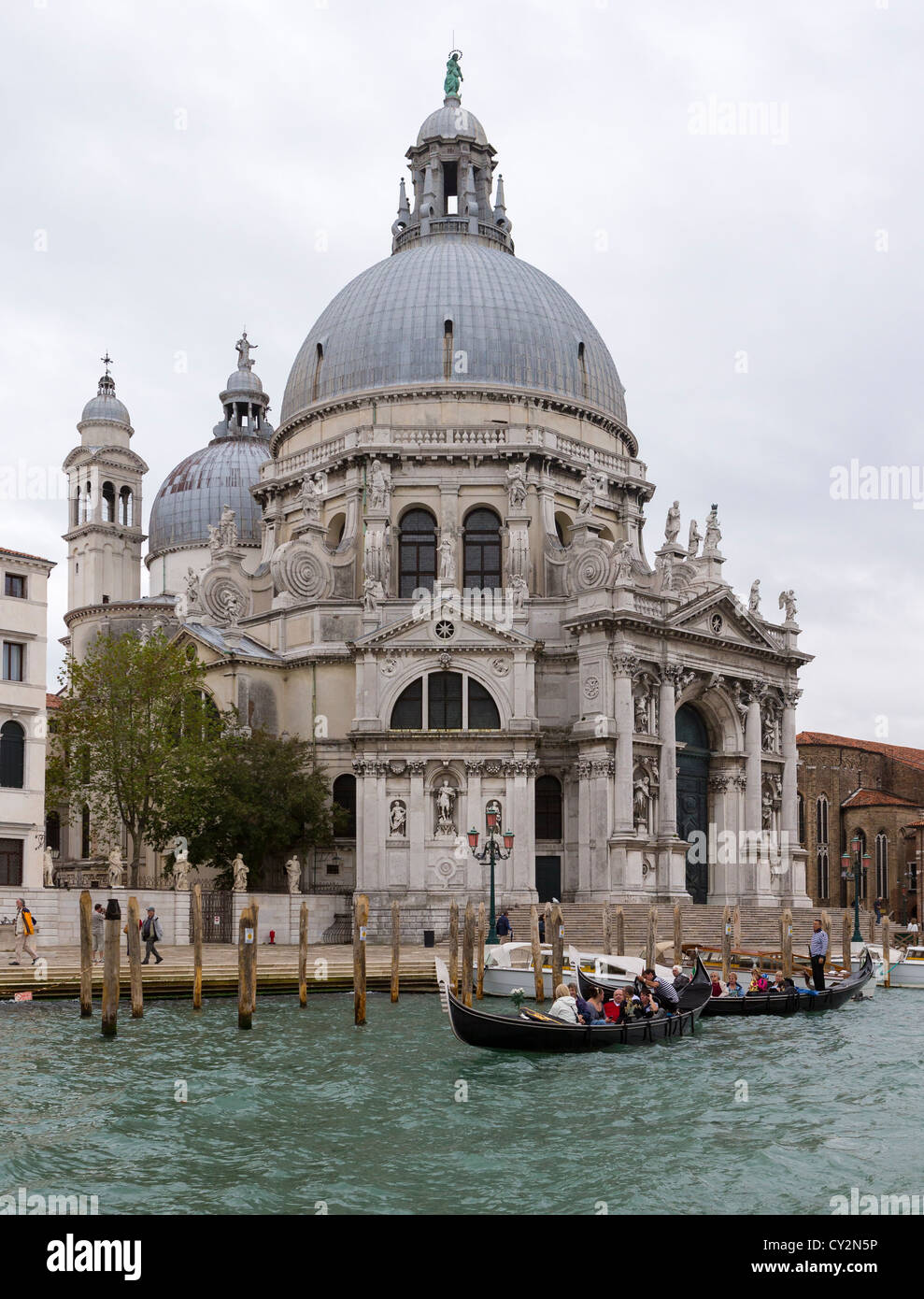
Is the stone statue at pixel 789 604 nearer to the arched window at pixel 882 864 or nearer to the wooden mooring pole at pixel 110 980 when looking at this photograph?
the arched window at pixel 882 864

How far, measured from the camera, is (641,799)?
4225 cm

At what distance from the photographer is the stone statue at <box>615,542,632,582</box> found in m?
42.4

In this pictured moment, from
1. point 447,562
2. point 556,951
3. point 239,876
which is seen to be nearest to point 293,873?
point 239,876

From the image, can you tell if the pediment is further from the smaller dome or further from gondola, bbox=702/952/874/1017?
the smaller dome

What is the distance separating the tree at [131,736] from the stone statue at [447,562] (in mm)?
7631

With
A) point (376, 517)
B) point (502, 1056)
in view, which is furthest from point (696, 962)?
point (376, 517)

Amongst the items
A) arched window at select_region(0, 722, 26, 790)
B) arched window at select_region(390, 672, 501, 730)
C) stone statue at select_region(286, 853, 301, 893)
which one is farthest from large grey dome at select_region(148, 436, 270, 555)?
arched window at select_region(0, 722, 26, 790)

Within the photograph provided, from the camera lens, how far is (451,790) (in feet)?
132

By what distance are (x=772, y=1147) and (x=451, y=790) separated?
25141 mm

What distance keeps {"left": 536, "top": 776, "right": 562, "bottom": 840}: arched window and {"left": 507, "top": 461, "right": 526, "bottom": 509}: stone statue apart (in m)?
8.50

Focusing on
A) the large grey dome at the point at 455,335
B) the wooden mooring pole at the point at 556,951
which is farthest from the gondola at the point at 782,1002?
the large grey dome at the point at 455,335

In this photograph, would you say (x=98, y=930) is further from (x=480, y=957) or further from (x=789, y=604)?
(x=789, y=604)

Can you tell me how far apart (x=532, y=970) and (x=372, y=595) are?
17.0 metres

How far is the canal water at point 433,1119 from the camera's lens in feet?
44.1
